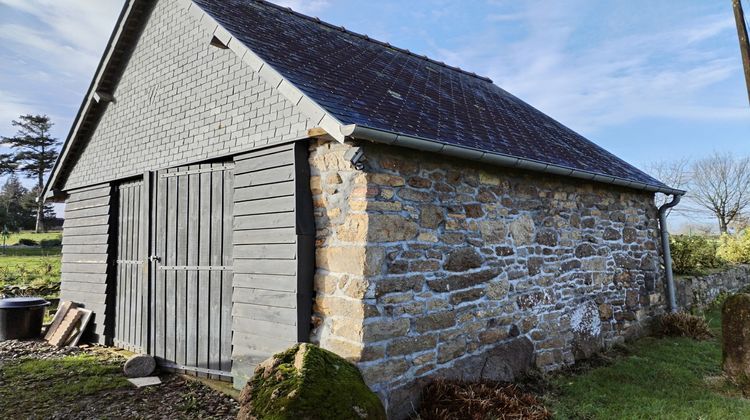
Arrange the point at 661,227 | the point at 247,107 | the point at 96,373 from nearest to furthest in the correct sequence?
the point at 247,107 < the point at 96,373 < the point at 661,227

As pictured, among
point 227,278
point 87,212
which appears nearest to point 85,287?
point 87,212

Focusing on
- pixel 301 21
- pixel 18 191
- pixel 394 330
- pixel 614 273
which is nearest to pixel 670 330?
pixel 614 273

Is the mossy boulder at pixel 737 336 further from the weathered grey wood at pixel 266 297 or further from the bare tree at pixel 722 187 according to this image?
the bare tree at pixel 722 187

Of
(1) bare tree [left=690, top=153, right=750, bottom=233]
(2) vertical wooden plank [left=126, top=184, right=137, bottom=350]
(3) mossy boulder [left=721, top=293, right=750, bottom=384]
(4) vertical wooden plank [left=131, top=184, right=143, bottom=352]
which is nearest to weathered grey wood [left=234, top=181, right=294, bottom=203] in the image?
(4) vertical wooden plank [left=131, top=184, right=143, bottom=352]

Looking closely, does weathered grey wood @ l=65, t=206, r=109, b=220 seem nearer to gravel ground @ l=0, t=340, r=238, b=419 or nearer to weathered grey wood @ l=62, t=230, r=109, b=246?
weathered grey wood @ l=62, t=230, r=109, b=246

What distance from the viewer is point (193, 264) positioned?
5.45 metres

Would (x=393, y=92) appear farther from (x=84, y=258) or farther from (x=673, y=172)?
(x=673, y=172)

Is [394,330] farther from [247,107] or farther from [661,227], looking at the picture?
[661,227]

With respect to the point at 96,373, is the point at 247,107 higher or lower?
higher

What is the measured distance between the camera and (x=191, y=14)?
583 cm

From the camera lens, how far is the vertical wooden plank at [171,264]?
223 inches

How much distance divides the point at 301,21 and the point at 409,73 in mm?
2006

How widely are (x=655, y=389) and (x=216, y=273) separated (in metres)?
5.19

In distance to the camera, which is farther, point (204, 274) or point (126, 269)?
point (126, 269)
